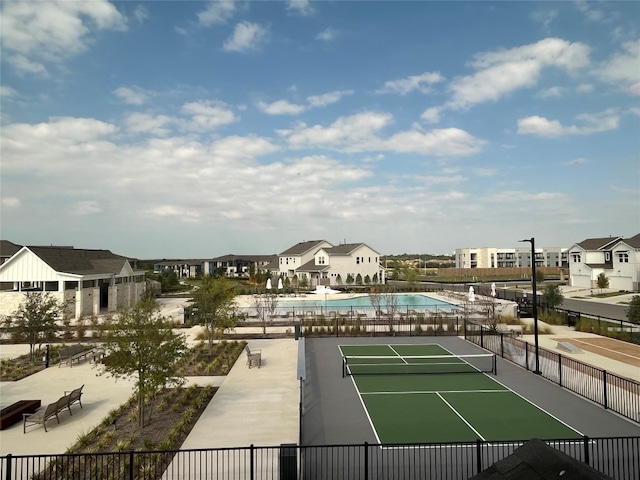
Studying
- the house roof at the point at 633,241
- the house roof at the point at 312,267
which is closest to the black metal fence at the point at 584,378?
the house roof at the point at 312,267

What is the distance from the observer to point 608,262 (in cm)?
6178

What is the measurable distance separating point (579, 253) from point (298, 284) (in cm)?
4177

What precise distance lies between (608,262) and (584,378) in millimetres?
55802

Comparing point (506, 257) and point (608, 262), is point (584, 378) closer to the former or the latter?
point (608, 262)

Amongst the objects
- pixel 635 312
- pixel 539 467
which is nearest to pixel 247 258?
pixel 635 312

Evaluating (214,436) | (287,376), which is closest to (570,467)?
A: (214,436)

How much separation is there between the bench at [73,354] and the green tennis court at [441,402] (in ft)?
37.9

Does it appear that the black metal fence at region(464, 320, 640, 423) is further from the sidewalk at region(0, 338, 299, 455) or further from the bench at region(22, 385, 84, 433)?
the bench at region(22, 385, 84, 433)

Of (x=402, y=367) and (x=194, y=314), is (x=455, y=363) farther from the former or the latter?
(x=194, y=314)

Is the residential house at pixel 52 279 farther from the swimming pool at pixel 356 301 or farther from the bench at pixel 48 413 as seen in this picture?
the bench at pixel 48 413

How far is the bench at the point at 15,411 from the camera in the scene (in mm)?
11453

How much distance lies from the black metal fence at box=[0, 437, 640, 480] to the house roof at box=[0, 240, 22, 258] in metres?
42.2

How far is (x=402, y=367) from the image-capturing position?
1802 cm

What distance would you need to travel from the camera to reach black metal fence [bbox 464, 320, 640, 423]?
42.3ft
